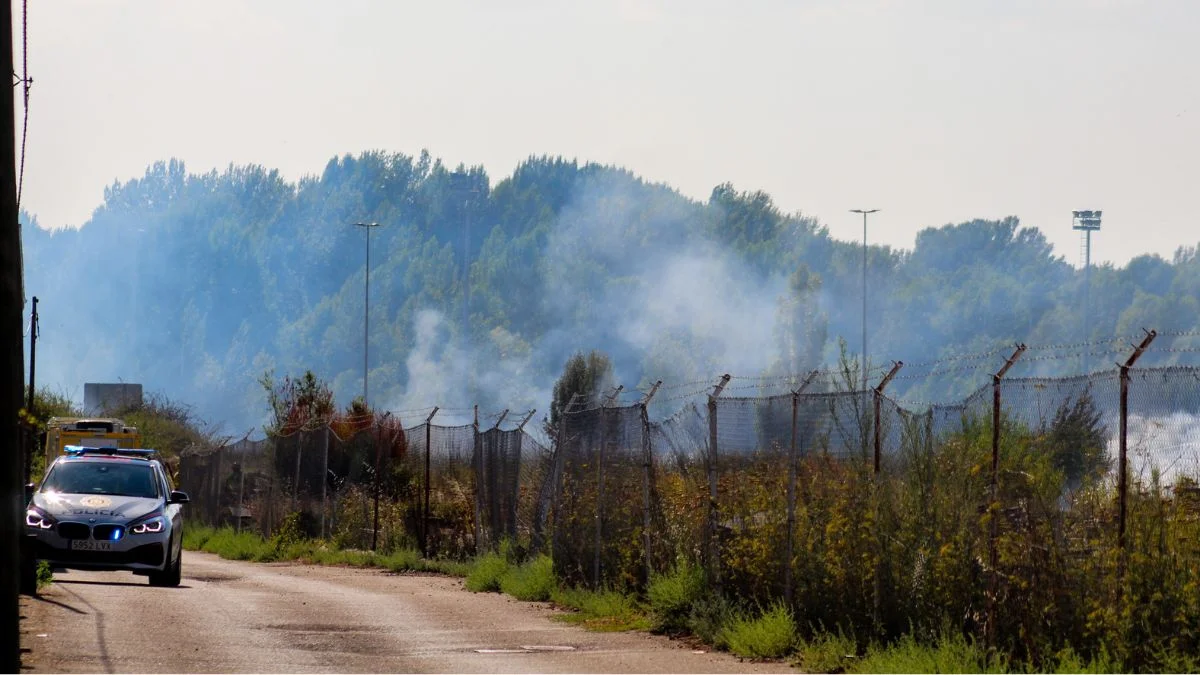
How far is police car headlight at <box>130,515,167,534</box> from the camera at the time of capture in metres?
21.4

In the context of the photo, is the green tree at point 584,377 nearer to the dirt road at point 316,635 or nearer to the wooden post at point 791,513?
the dirt road at point 316,635

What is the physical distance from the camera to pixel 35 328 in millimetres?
55531

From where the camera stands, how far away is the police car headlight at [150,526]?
70.3ft

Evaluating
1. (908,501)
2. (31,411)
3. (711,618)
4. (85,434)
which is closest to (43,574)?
(711,618)

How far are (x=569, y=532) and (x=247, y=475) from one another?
22735mm

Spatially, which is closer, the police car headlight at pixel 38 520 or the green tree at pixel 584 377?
the police car headlight at pixel 38 520

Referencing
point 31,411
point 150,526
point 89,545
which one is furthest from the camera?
point 31,411

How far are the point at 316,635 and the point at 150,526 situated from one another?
5.94 m

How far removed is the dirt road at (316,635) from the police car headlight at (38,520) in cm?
85

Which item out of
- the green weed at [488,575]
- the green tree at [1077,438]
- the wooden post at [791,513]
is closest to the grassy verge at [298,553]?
the green weed at [488,575]

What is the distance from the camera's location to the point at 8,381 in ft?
36.2

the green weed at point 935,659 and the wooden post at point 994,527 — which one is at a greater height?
the wooden post at point 994,527

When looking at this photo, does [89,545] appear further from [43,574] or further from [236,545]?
[236,545]

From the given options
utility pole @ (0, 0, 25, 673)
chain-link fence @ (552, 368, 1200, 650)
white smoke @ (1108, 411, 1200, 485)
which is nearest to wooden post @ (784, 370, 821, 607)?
chain-link fence @ (552, 368, 1200, 650)
